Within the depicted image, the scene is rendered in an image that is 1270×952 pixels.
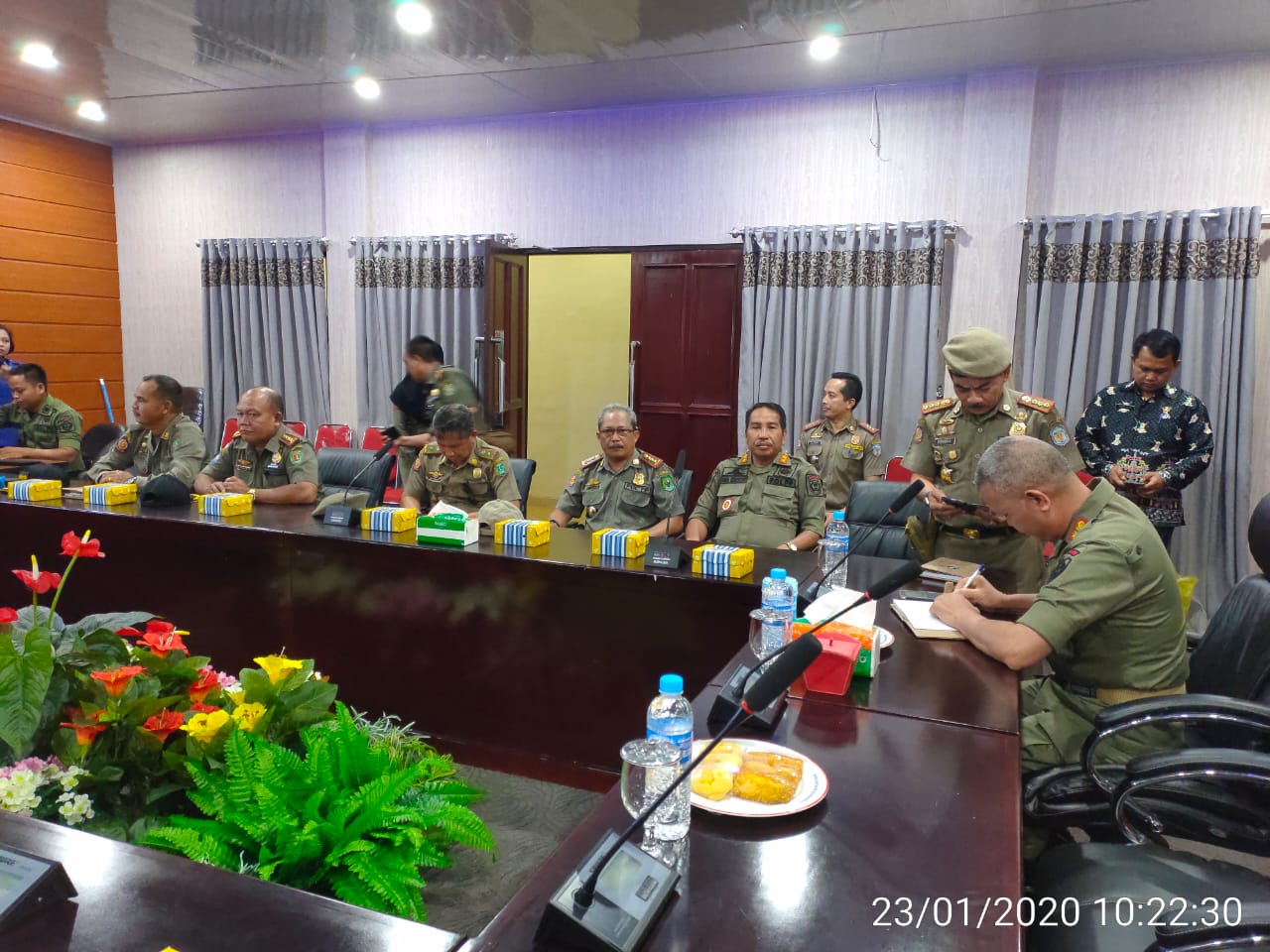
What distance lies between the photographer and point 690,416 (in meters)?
5.45

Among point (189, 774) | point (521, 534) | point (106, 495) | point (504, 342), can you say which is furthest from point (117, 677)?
point (504, 342)

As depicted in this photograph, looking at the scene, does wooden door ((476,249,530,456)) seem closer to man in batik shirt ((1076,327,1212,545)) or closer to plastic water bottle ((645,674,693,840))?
man in batik shirt ((1076,327,1212,545))

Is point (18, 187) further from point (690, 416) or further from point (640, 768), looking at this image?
point (640, 768)

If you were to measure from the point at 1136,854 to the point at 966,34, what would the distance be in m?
3.72

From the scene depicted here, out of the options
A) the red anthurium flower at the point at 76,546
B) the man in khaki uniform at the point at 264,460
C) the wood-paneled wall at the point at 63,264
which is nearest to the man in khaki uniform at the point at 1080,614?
the red anthurium flower at the point at 76,546

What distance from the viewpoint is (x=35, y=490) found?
3277 mm

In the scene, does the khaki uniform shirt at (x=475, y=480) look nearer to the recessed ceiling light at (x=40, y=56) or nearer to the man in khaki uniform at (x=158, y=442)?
the man in khaki uniform at (x=158, y=442)

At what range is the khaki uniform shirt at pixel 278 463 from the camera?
3.72 metres

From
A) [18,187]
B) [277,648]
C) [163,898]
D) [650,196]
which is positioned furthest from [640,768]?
[18,187]

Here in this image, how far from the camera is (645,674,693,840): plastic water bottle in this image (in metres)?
1.09

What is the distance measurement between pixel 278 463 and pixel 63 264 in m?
3.95

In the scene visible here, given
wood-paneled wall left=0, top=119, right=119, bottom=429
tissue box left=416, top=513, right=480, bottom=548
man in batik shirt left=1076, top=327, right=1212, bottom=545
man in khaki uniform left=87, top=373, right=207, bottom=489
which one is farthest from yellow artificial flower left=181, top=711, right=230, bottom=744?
wood-paneled wall left=0, top=119, right=119, bottom=429

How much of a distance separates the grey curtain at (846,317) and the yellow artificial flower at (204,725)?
3912 millimetres

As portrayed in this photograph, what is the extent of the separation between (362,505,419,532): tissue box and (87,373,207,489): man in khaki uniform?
1513 millimetres
